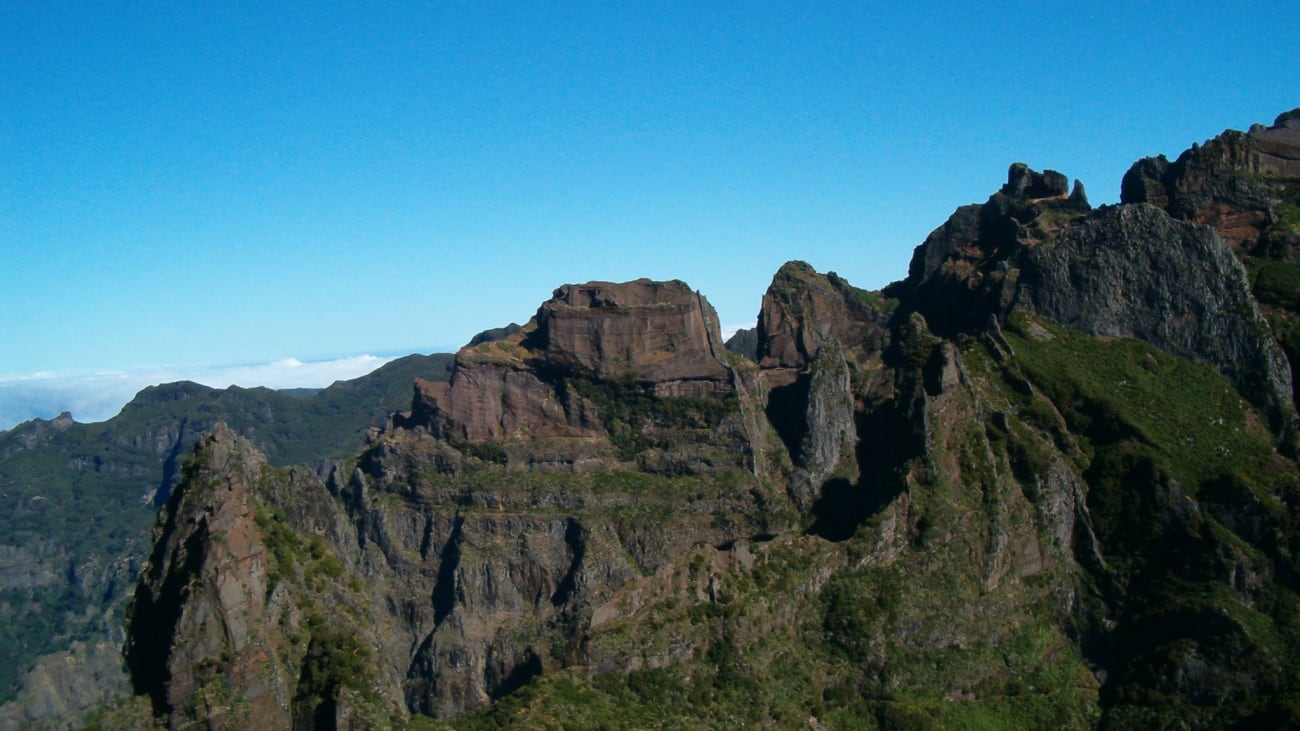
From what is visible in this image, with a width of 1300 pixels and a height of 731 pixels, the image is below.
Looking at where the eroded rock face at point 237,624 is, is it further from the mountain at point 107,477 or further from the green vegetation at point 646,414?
the mountain at point 107,477

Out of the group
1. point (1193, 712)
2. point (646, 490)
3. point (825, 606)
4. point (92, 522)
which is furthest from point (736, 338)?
point (92, 522)

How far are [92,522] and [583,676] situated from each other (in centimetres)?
10138

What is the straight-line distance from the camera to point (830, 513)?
7681cm

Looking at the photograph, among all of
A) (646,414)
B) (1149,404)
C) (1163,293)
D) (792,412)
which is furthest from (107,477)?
(1163,293)

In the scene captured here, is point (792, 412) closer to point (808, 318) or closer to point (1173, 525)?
point (808, 318)

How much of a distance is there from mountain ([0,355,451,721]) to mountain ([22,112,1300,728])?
101 feet

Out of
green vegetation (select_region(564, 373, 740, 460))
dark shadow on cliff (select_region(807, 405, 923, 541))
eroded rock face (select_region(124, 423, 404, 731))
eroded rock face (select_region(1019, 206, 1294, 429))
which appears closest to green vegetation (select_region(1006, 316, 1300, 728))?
eroded rock face (select_region(1019, 206, 1294, 429))

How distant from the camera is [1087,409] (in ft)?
229

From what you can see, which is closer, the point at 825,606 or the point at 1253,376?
the point at 825,606

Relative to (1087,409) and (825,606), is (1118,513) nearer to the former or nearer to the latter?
(1087,409)

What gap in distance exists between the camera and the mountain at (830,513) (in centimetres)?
4244

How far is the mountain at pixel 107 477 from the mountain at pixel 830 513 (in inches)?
1216

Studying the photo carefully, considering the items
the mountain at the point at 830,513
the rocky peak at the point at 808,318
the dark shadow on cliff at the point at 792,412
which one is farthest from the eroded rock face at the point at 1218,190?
the dark shadow on cliff at the point at 792,412

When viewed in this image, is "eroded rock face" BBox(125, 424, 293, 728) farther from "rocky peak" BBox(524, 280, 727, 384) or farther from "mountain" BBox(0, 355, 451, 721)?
"mountain" BBox(0, 355, 451, 721)
